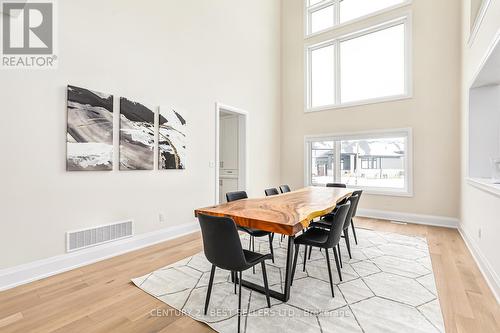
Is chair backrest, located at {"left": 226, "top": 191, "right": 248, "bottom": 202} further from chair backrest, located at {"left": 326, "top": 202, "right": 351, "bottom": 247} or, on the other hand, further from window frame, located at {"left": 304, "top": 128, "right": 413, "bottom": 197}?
window frame, located at {"left": 304, "top": 128, "right": 413, "bottom": 197}

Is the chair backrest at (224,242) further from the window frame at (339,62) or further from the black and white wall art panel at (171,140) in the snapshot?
the window frame at (339,62)

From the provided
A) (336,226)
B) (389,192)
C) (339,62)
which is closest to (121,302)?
(336,226)

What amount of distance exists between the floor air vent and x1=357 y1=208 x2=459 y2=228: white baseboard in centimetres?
452

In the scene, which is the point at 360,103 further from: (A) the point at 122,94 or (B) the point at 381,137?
(A) the point at 122,94

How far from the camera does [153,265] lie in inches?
110

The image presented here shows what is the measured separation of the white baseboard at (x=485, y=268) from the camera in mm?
2146

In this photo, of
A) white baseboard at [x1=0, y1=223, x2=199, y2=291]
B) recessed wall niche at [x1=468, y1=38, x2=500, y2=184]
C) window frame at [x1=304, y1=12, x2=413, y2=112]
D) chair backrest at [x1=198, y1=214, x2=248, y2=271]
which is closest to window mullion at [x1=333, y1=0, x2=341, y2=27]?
window frame at [x1=304, y1=12, x2=413, y2=112]

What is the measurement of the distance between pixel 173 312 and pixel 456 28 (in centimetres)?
611

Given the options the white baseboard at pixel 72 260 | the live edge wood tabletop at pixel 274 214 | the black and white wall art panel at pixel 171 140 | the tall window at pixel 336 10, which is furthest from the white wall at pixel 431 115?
the white baseboard at pixel 72 260

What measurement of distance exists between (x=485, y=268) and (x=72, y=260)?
4343 mm

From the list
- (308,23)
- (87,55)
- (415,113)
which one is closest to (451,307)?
(415,113)

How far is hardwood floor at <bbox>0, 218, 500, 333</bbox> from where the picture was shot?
1.76 meters

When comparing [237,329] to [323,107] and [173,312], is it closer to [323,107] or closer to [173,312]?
[173,312]

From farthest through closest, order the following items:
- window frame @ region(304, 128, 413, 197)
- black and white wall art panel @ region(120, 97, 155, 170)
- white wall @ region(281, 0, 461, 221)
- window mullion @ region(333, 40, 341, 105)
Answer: window mullion @ region(333, 40, 341, 105)
window frame @ region(304, 128, 413, 197)
white wall @ region(281, 0, 461, 221)
black and white wall art panel @ region(120, 97, 155, 170)
